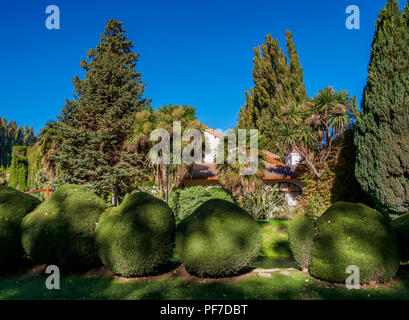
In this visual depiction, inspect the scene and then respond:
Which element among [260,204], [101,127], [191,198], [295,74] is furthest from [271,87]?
[191,198]

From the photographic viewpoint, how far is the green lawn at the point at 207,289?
15.8 feet

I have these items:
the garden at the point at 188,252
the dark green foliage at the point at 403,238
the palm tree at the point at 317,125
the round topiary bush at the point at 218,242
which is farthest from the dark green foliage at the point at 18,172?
the dark green foliage at the point at 403,238

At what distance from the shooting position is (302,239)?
19.2 feet

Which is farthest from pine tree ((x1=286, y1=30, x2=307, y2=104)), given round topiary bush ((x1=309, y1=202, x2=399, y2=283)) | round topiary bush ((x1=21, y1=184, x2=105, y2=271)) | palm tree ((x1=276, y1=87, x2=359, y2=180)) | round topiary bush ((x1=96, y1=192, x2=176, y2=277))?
round topiary bush ((x1=21, y1=184, x2=105, y2=271))

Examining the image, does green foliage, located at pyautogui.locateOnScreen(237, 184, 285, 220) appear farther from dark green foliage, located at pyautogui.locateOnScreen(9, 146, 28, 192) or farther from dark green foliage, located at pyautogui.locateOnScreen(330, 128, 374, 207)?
dark green foliage, located at pyautogui.locateOnScreen(9, 146, 28, 192)

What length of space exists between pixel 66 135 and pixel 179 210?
11322mm

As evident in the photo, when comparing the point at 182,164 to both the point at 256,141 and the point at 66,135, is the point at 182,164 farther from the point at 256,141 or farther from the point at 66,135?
the point at 66,135

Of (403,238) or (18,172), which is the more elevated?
(18,172)

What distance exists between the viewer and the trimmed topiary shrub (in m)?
5.80

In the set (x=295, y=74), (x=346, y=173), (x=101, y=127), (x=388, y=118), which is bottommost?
(x=346, y=173)

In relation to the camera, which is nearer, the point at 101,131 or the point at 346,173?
the point at 346,173

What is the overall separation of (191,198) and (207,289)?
993cm

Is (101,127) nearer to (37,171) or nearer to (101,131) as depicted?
(101,131)
